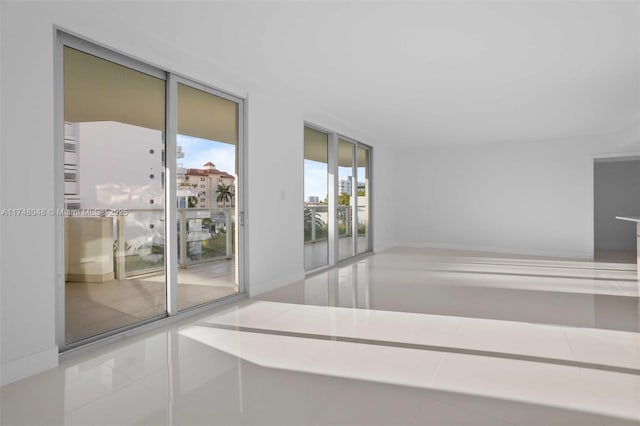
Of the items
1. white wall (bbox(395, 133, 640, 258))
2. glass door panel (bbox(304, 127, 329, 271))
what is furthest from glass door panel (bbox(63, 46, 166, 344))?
white wall (bbox(395, 133, 640, 258))

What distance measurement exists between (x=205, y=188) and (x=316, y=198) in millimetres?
2703

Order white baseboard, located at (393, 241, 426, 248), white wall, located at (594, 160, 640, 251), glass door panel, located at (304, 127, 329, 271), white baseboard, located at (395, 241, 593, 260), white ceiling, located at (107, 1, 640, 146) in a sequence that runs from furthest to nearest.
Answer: white baseboard, located at (393, 241, 426, 248) < white wall, located at (594, 160, 640, 251) < white baseboard, located at (395, 241, 593, 260) < glass door panel, located at (304, 127, 329, 271) < white ceiling, located at (107, 1, 640, 146)

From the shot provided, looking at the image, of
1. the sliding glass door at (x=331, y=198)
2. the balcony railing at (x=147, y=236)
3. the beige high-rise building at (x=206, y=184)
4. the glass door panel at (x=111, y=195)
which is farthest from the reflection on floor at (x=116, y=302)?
the sliding glass door at (x=331, y=198)

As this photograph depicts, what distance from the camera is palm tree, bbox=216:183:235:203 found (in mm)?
4785

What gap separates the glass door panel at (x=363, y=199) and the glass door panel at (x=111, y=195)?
5347 mm

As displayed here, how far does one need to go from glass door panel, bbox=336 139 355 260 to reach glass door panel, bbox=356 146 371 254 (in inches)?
15.3

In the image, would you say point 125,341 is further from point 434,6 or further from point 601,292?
point 601,292

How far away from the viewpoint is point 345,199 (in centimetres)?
808

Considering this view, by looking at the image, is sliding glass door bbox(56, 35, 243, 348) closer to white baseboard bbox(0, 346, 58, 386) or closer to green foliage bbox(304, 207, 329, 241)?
white baseboard bbox(0, 346, 58, 386)

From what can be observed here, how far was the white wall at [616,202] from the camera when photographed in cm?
997

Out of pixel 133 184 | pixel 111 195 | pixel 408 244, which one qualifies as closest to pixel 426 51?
pixel 133 184

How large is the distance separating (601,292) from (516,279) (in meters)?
1.17

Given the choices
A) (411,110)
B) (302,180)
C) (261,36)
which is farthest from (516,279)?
(261,36)

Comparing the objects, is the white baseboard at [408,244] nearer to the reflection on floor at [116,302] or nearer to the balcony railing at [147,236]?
the reflection on floor at [116,302]
